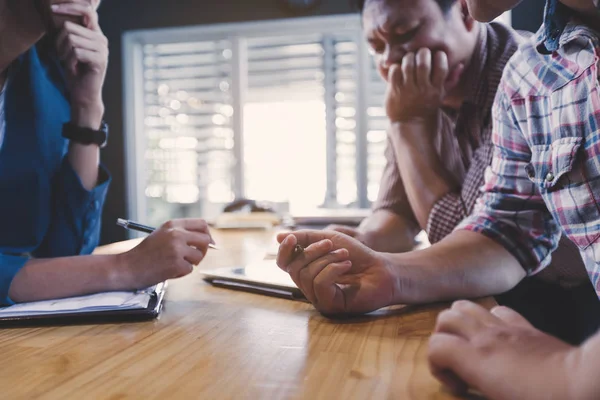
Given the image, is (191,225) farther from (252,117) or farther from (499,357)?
(252,117)

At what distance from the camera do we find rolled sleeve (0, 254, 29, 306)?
68 centimetres

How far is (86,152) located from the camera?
1.04m

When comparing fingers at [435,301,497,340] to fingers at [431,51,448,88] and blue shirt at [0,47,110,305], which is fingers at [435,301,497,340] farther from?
fingers at [431,51,448,88]

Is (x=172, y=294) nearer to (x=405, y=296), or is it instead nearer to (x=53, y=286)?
(x=53, y=286)

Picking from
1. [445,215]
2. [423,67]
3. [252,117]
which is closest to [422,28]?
[423,67]

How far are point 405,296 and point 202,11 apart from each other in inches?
151

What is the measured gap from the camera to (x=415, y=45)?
1.30 metres

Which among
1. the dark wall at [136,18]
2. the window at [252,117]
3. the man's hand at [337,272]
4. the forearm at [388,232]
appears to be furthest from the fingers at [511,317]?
the dark wall at [136,18]

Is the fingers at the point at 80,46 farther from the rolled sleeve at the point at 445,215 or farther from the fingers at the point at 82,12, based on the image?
the rolled sleeve at the point at 445,215

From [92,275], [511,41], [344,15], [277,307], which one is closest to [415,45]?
[511,41]

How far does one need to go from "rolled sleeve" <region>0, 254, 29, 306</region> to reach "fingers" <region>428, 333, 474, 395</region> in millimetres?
559

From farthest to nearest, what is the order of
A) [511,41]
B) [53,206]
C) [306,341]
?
[511,41] < [53,206] < [306,341]

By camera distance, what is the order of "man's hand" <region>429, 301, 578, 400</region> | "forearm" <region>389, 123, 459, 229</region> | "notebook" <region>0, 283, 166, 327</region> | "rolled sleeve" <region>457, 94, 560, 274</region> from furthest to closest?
"forearm" <region>389, 123, 459, 229</region>
"rolled sleeve" <region>457, 94, 560, 274</region>
"notebook" <region>0, 283, 166, 327</region>
"man's hand" <region>429, 301, 578, 400</region>

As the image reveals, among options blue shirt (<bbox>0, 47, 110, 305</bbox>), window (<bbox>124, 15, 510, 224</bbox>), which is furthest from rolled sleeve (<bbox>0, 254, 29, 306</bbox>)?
window (<bbox>124, 15, 510, 224</bbox>)
